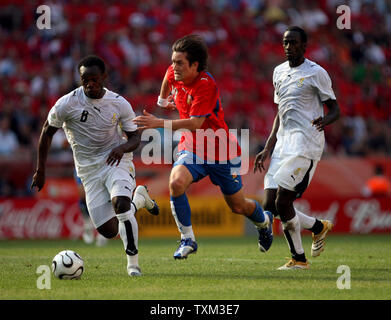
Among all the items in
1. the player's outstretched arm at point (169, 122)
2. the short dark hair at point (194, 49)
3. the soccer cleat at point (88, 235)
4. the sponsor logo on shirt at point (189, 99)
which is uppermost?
the short dark hair at point (194, 49)

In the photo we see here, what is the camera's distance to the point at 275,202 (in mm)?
8711

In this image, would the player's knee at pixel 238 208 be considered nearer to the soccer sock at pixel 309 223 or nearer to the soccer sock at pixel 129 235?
the soccer sock at pixel 309 223

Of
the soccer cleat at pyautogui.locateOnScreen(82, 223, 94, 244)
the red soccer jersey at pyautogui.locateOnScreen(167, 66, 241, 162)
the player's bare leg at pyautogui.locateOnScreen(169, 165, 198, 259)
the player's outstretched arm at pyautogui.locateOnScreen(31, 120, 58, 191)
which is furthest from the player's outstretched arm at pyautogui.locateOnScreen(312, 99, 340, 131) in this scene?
the soccer cleat at pyautogui.locateOnScreen(82, 223, 94, 244)

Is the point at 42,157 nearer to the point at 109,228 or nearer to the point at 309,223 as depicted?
the point at 109,228

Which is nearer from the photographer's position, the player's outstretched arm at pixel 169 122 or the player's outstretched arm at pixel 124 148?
the player's outstretched arm at pixel 169 122

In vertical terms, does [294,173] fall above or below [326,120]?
below

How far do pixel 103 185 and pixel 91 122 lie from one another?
0.77 meters

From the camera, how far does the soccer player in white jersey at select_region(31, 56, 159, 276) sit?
→ 26.6 feet

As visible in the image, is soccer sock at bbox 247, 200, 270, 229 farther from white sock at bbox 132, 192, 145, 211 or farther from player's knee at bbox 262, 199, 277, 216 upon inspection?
A: white sock at bbox 132, 192, 145, 211

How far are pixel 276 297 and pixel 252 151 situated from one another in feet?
39.5

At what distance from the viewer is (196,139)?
857 centimetres

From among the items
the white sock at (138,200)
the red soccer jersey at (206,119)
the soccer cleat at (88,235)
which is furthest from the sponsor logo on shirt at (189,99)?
the soccer cleat at (88,235)

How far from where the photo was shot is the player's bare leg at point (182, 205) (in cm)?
828

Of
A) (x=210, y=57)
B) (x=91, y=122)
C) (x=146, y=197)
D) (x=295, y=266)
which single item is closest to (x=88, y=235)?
(x=146, y=197)
